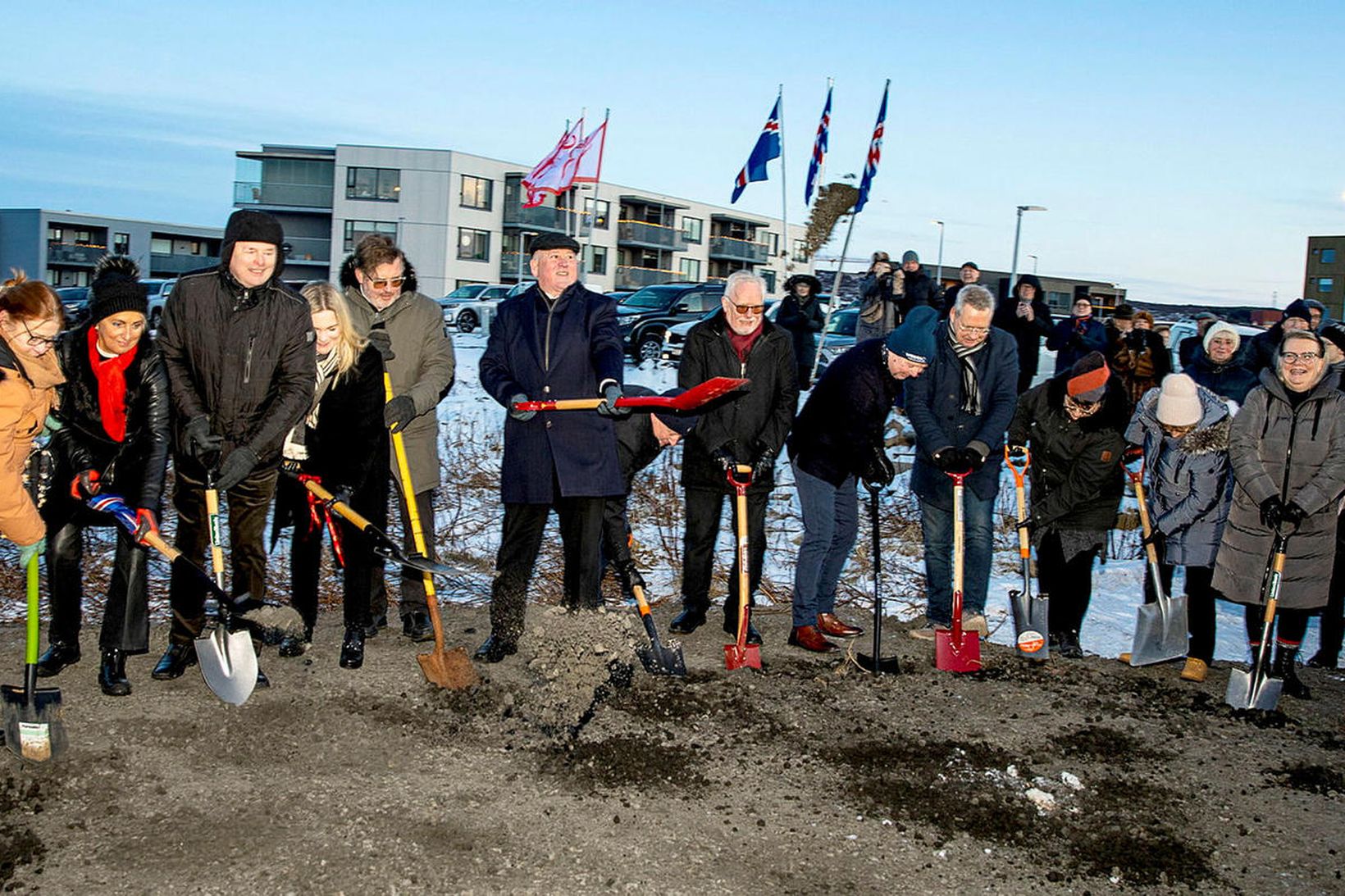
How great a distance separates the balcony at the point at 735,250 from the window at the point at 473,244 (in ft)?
61.4

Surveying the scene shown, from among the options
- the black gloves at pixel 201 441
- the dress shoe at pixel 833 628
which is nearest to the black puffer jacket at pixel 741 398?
the dress shoe at pixel 833 628

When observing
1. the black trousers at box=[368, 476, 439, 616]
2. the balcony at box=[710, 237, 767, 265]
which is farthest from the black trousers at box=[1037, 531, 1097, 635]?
the balcony at box=[710, 237, 767, 265]

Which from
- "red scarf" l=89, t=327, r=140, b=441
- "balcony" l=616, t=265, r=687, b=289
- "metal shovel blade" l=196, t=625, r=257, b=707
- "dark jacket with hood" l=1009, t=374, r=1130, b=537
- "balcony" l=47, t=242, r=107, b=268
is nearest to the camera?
"metal shovel blade" l=196, t=625, r=257, b=707

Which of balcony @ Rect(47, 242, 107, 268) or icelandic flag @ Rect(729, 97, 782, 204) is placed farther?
balcony @ Rect(47, 242, 107, 268)

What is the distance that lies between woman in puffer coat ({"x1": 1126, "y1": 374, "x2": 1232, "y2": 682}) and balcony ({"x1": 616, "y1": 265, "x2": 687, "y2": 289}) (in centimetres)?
5982

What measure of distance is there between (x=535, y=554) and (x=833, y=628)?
5.77 ft

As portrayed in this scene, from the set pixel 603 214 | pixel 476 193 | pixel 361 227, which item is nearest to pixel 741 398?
pixel 476 193

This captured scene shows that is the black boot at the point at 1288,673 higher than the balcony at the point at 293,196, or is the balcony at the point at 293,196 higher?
the balcony at the point at 293,196

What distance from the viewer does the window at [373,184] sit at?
5728 centimetres

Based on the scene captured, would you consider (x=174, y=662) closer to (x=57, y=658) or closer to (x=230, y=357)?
(x=57, y=658)

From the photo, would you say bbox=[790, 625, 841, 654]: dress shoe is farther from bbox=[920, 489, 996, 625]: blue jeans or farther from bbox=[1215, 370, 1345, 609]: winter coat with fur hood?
bbox=[1215, 370, 1345, 609]: winter coat with fur hood

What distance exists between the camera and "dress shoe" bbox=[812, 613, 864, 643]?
20.5ft

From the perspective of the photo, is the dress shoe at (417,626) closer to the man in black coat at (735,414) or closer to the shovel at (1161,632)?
the man in black coat at (735,414)

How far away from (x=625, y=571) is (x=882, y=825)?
2.16m
